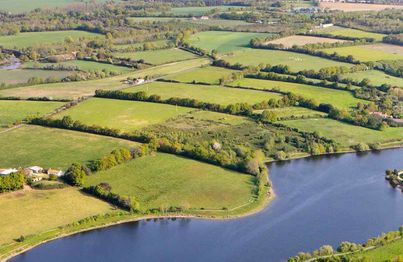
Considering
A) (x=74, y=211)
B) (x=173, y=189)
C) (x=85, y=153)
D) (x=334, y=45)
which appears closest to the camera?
(x=74, y=211)

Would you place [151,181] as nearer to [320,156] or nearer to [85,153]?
[85,153]

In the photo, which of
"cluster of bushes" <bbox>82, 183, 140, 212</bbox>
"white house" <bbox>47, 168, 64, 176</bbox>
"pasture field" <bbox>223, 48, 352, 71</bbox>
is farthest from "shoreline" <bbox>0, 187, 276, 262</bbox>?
"pasture field" <bbox>223, 48, 352, 71</bbox>

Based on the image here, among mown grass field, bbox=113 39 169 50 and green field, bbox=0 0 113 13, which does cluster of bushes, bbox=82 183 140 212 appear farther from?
green field, bbox=0 0 113 13

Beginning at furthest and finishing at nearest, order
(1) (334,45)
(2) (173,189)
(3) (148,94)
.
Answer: (1) (334,45) < (3) (148,94) < (2) (173,189)

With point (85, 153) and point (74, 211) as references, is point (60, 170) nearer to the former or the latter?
point (85, 153)

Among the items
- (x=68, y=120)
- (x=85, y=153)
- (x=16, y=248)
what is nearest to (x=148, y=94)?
(x=68, y=120)

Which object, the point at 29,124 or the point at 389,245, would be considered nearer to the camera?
the point at 389,245
